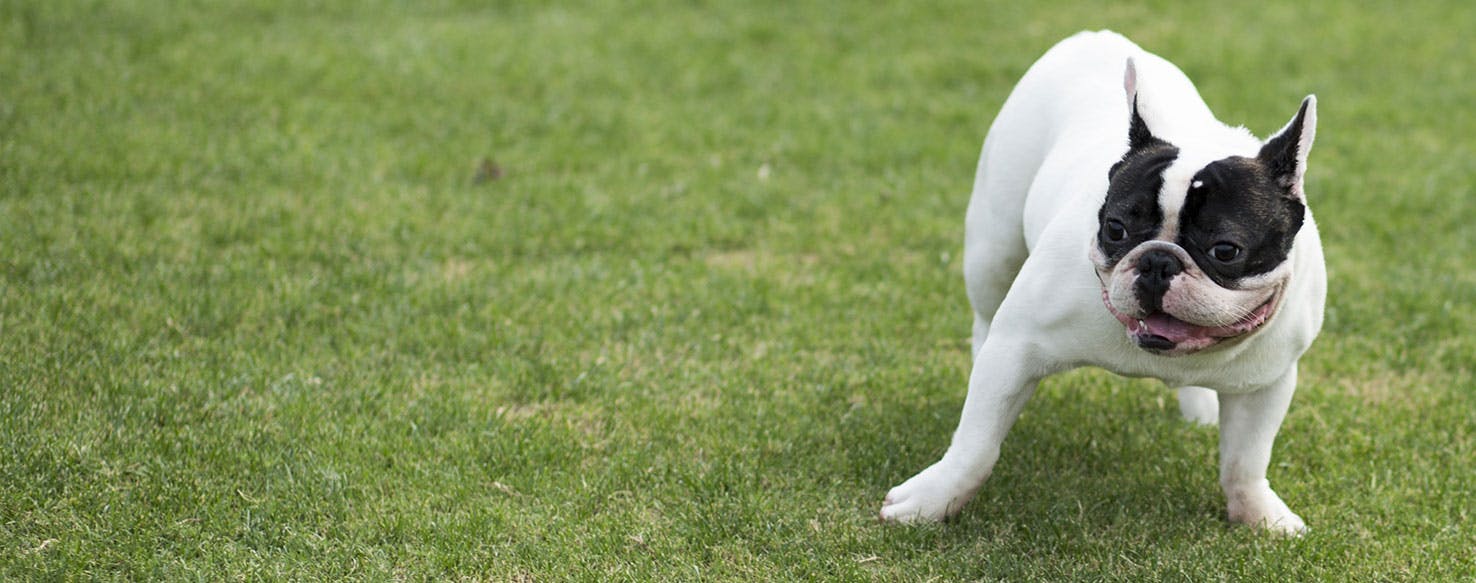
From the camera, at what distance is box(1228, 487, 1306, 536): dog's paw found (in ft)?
15.5

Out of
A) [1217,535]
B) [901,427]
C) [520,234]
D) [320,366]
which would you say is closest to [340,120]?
[520,234]

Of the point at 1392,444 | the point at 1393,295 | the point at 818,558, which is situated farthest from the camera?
the point at 1393,295

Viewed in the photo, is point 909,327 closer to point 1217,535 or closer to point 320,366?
point 1217,535

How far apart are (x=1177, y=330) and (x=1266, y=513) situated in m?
1.28

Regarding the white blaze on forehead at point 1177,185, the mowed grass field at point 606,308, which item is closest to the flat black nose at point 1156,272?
the white blaze on forehead at point 1177,185

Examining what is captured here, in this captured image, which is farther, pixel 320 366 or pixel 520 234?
pixel 520 234

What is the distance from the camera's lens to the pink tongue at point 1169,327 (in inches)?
149

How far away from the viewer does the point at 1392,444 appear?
5434 mm

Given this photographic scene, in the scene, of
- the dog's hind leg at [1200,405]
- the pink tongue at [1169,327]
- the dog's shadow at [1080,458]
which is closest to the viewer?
the pink tongue at [1169,327]

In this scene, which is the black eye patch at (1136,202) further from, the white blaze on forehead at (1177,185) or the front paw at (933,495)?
the front paw at (933,495)

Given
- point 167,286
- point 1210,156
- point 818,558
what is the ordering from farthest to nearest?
1. point 167,286
2. point 818,558
3. point 1210,156

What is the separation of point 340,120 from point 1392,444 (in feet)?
19.6

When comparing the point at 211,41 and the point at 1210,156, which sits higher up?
the point at 1210,156

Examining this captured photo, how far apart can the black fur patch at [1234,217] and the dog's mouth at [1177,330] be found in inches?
6.3
